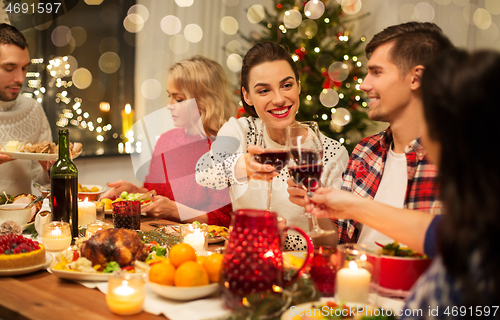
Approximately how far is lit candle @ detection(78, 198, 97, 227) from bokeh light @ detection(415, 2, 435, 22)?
380 cm

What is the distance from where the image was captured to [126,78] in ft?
15.3

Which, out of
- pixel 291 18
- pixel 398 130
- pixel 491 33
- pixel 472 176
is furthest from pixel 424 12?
pixel 472 176

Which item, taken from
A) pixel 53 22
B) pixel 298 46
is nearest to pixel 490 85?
pixel 298 46

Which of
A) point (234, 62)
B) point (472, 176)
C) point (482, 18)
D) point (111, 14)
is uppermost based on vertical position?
point (111, 14)

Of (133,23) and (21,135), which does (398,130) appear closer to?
(21,135)

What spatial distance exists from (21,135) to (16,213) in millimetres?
1720

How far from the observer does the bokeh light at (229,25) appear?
509cm

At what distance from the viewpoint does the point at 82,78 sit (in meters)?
4.26

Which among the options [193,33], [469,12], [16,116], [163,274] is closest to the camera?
[163,274]

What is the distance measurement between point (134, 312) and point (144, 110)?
4.16 metres

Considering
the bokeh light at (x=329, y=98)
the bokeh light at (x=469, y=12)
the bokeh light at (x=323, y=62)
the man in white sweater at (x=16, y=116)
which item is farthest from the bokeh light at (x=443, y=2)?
the man in white sweater at (x=16, y=116)

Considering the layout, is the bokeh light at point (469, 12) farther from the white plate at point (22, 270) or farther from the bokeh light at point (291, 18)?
the white plate at point (22, 270)

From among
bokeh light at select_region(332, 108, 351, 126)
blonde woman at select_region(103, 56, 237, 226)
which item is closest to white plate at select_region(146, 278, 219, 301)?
blonde woman at select_region(103, 56, 237, 226)

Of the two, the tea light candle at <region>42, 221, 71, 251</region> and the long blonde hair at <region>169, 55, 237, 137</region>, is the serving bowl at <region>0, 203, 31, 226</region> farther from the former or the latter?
the long blonde hair at <region>169, 55, 237, 137</region>
